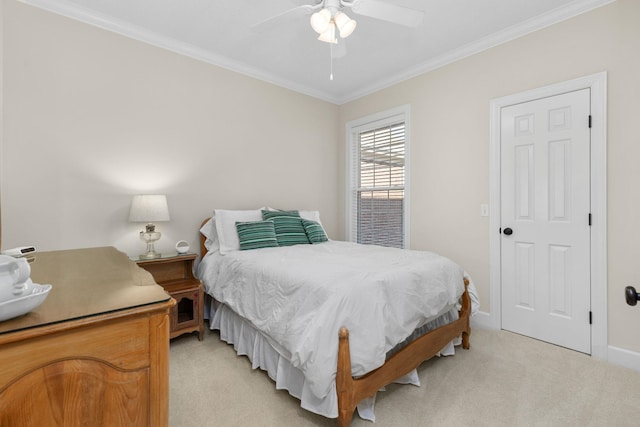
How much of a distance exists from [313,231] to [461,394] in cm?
193

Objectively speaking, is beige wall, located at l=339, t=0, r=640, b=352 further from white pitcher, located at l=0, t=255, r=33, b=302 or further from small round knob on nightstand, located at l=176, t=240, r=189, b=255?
white pitcher, located at l=0, t=255, r=33, b=302

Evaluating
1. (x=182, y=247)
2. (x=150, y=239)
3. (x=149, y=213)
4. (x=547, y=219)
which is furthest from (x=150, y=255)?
(x=547, y=219)

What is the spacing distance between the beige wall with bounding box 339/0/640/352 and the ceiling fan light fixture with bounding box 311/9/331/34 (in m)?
1.76

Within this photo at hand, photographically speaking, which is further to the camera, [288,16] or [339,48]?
[339,48]

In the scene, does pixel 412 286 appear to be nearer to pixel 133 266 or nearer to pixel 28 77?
pixel 133 266

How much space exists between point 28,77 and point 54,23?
1.63 ft

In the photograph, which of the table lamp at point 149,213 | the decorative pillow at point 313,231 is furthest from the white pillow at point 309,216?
the table lamp at point 149,213

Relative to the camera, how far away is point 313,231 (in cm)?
327

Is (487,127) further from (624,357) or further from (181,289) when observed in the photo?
(181,289)

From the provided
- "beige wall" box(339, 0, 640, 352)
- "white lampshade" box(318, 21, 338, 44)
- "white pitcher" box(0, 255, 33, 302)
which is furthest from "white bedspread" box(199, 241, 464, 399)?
"white lampshade" box(318, 21, 338, 44)

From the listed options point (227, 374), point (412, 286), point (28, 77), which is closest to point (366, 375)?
point (412, 286)

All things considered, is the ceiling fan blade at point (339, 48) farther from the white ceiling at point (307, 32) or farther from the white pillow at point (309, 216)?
the white pillow at point (309, 216)

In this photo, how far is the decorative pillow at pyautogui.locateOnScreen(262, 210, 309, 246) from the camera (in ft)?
10.1

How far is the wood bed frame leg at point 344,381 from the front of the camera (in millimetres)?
1483
